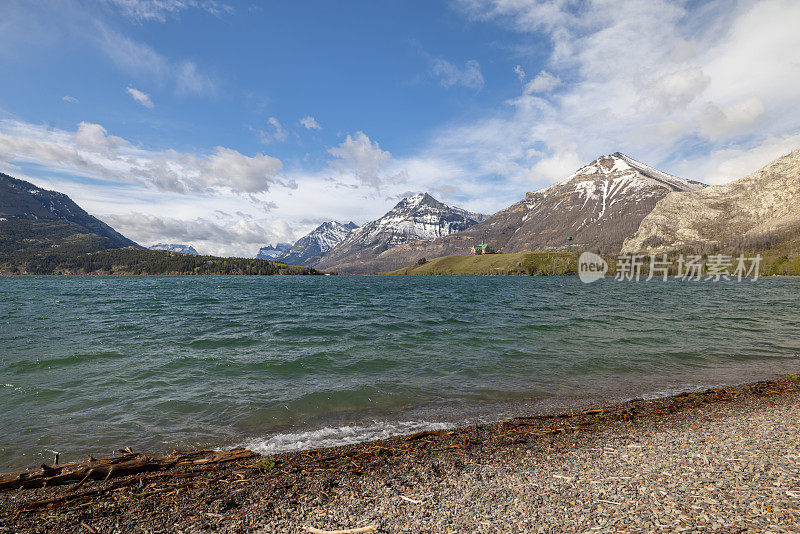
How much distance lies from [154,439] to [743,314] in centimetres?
7416

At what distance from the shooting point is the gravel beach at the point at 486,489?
7680 mm

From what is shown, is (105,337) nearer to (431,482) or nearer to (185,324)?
(185,324)

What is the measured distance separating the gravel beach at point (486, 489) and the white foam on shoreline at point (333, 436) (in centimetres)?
127

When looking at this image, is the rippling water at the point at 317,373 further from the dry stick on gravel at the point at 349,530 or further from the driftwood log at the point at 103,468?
the dry stick on gravel at the point at 349,530

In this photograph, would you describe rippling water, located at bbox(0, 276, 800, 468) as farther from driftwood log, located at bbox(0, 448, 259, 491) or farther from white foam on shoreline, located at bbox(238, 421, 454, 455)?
driftwood log, located at bbox(0, 448, 259, 491)

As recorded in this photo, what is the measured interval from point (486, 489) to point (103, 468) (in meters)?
11.9

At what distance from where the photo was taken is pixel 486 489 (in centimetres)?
932

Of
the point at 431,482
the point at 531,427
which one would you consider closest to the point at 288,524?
the point at 431,482

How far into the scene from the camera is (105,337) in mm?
35438

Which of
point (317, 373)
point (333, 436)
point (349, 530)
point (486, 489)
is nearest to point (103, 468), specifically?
point (333, 436)

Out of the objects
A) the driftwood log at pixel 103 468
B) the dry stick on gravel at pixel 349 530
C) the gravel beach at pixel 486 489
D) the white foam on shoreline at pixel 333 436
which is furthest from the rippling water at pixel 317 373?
the dry stick on gravel at pixel 349 530

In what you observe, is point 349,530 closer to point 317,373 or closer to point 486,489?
point 486,489

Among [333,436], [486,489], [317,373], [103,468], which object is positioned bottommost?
[317,373]

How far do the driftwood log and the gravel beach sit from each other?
0.39 m
